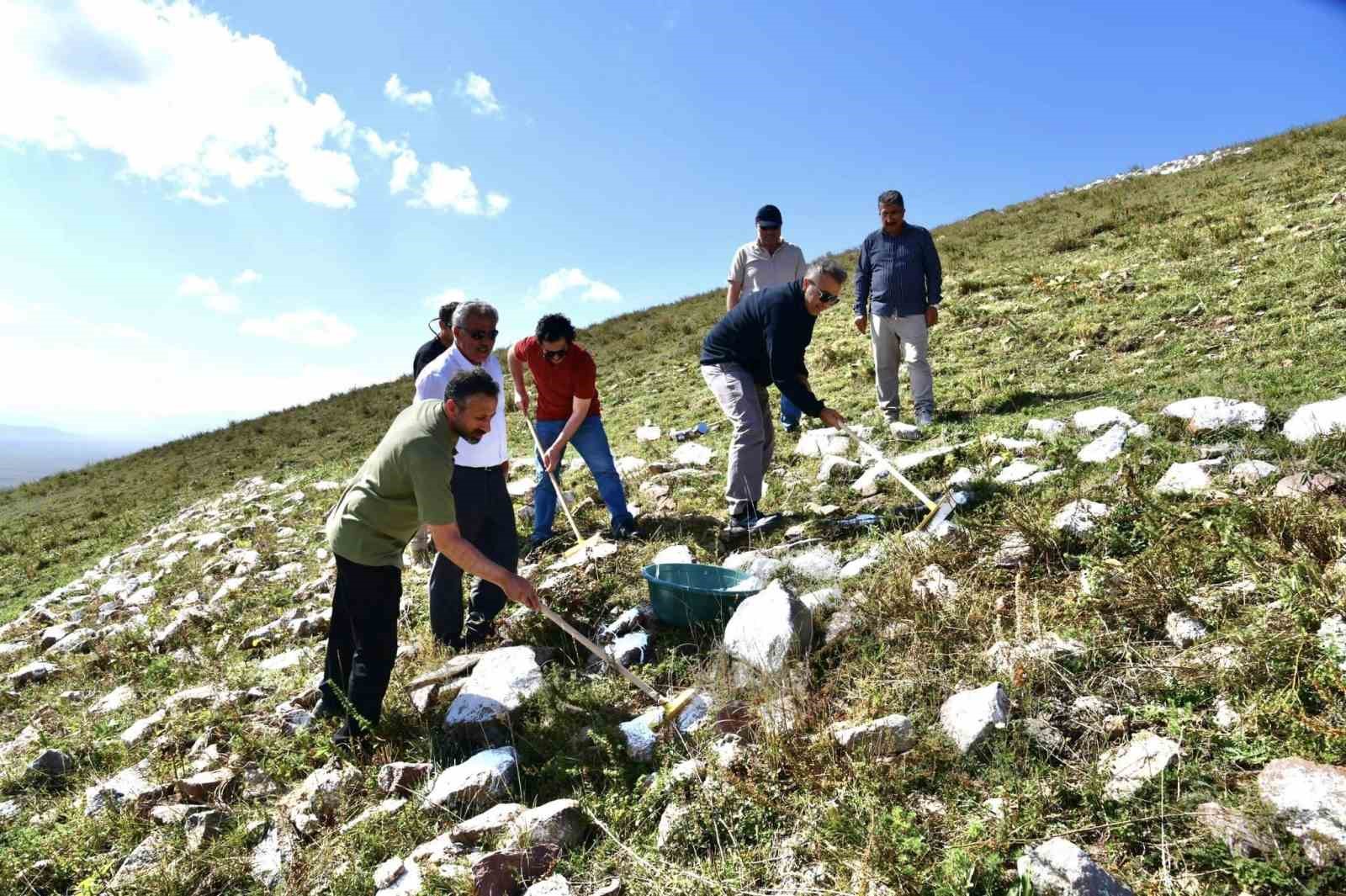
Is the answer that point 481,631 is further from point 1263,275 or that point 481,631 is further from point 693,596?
point 1263,275

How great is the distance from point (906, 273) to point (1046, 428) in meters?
1.96

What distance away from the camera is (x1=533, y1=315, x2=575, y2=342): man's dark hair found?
5355mm

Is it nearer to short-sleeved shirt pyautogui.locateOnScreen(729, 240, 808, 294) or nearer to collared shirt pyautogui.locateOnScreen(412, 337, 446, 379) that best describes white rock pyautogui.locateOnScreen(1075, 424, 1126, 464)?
short-sleeved shirt pyautogui.locateOnScreen(729, 240, 808, 294)

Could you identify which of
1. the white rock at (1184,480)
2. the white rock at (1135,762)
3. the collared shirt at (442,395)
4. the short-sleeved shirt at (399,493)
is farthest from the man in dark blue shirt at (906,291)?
the short-sleeved shirt at (399,493)

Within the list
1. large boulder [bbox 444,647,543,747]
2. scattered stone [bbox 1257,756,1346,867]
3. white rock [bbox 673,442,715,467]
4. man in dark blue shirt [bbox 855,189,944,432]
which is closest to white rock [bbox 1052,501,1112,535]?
scattered stone [bbox 1257,756,1346,867]

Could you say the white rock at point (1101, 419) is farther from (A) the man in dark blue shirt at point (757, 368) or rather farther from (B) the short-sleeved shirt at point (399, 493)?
(B) the short-sleeved shirt at point (399, 493)

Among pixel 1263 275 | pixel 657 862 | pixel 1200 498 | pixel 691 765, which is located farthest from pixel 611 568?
pixel 1263 275

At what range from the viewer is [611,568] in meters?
4.99

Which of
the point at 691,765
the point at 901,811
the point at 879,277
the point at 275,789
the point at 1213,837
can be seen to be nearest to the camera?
the point at 1213,837

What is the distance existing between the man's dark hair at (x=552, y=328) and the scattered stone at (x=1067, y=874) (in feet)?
14.0

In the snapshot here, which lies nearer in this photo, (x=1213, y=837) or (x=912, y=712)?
(x=1213, y=837)

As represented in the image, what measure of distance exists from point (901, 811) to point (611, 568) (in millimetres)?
2880

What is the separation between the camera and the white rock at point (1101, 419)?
16.4 ft

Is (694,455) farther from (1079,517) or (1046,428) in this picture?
(1079,517)
